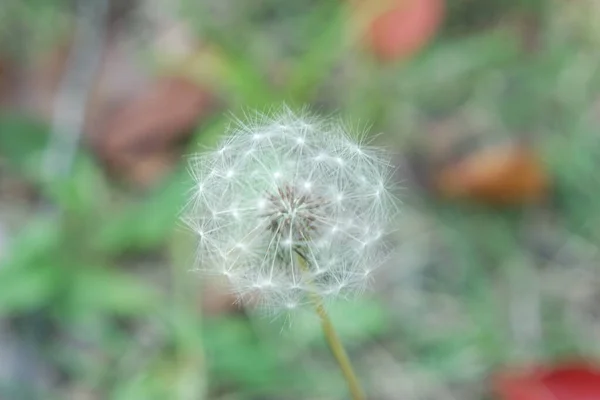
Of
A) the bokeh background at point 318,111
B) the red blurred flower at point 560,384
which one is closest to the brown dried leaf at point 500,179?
the bokeh background at point 318,111

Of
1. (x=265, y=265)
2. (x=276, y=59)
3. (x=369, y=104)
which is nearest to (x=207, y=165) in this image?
(x=265, y=265)

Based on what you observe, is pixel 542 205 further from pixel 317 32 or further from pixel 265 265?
pixel 265 265

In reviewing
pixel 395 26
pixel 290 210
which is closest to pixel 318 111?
pixel 395 26

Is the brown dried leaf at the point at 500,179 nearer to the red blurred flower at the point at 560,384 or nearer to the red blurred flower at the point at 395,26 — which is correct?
the red blurred flower at the point at 395,26

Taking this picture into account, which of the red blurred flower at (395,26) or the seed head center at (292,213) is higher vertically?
the red blurred flower at (395,26)

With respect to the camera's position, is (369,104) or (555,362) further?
(369,104)

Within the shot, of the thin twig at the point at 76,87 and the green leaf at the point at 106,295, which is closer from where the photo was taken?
the green leaf at the point at 106,295

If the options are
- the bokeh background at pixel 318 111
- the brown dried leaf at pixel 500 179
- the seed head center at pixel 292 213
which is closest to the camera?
the seed head center at pixel 292 213
